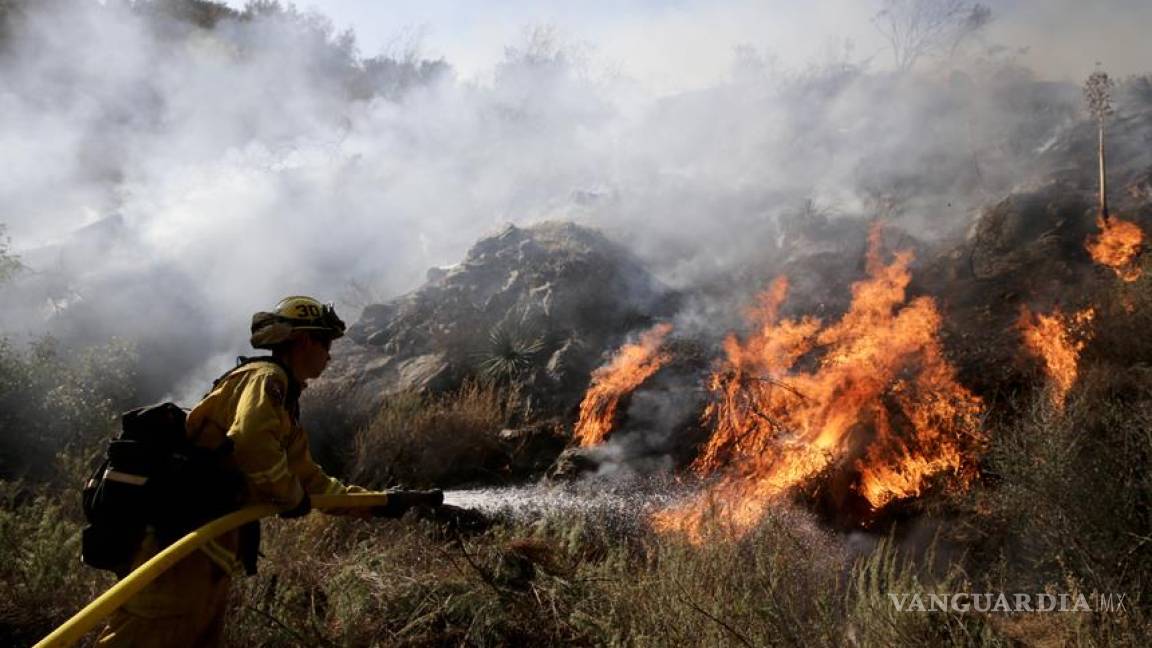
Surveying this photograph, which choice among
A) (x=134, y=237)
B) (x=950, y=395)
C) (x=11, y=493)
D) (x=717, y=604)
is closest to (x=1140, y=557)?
(x=717, y=604)

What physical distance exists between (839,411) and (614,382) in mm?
3367

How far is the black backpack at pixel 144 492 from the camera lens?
2664 millimetres

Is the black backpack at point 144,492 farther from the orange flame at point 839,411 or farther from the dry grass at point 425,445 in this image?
the dry grass at point 425,445

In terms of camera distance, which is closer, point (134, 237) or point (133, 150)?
point (134, 237)

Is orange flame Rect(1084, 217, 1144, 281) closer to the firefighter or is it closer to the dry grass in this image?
the dry grass

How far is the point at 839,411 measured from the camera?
8.02 meters

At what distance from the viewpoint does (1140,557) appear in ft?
13.1

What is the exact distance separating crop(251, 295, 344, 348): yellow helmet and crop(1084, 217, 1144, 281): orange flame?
39.0ft

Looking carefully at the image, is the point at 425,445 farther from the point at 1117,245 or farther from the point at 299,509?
the point at 1117,245

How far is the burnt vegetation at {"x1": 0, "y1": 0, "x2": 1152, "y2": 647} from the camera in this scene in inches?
133

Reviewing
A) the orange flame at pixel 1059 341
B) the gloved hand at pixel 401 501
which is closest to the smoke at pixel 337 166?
the orange flame at pixel 1059 341

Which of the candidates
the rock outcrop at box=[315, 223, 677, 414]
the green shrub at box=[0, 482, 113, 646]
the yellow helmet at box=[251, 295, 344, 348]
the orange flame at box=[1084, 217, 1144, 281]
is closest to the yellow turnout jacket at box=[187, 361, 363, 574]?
the yellow helmet at box=[251, 295, 344, 348]

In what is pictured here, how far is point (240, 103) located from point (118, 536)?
26170 mm

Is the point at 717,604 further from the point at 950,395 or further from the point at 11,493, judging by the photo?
the point at 950,395
